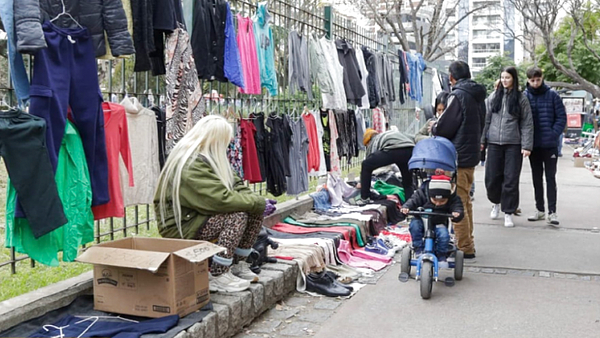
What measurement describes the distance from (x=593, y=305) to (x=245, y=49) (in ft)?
14.0

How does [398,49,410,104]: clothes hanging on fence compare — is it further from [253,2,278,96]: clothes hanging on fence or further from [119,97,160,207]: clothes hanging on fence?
[119,97,160,207]: clothes hanging on fence

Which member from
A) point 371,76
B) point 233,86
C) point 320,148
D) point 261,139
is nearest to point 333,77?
point 320,148

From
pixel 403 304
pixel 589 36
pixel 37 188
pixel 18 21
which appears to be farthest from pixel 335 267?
pixel 589 36

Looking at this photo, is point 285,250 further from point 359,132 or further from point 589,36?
point 589,36

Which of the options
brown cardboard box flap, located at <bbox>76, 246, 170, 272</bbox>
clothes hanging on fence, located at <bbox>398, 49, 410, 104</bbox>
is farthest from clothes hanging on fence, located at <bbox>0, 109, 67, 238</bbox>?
clothes hanging on fence, located at <bbox>398, 49, 410, 104</bbox>

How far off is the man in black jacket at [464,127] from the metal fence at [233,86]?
2422mm

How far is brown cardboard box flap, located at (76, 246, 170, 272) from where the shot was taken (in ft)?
14.1

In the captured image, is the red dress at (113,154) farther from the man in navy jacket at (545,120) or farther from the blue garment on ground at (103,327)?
the man in navy jacket at (545,120)

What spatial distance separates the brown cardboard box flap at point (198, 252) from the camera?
4371mm

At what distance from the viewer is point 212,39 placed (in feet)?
22.2

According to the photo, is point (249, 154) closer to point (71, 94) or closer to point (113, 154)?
point (113, 154)

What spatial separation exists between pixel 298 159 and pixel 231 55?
211cm

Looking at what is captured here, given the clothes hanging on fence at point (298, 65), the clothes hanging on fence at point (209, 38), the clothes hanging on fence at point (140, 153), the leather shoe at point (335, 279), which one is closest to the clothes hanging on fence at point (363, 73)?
the clothes hanging on fence at point (298, 65)

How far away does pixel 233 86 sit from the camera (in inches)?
319
